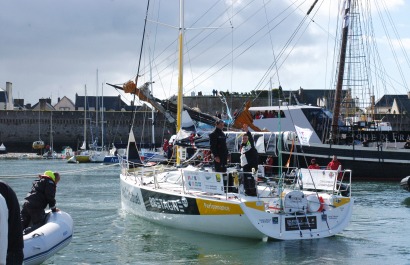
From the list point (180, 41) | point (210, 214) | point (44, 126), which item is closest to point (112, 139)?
point (44, 126)

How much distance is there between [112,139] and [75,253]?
84949 millimetres

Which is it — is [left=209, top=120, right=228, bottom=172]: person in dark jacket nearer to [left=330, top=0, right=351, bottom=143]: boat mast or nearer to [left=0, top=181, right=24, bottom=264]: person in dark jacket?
[left=0, top=181, right=24, bottom=264]: person in dark jacket

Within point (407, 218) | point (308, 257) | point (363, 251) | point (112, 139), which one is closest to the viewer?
point (308, 257)

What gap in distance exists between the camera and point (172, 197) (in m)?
18.2

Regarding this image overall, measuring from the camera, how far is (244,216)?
1638cm

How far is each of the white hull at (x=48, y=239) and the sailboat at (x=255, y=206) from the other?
13.1ft

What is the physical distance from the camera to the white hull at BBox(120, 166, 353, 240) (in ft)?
54.0

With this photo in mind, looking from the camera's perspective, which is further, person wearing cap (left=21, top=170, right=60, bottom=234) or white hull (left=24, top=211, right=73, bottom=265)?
person wearing cap (left=21, top=170, right=60, bottom=234)

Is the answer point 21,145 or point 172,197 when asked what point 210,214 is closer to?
point 172,197

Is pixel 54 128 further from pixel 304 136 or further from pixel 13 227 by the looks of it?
pixel 13 227

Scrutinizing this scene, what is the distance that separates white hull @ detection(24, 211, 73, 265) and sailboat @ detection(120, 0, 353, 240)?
3980 millimetres

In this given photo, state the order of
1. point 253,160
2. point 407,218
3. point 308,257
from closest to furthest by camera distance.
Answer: point 308,257, point 253,160, point 407,218

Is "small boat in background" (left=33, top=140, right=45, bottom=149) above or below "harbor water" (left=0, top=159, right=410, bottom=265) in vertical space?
above

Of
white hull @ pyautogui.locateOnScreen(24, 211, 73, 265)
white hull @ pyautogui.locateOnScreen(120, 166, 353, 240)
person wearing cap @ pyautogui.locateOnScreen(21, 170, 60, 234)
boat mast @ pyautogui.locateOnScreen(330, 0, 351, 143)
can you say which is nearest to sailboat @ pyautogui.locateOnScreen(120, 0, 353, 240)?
white hull @ pyautogui.locateOnScreen(120, 166, 353, 240)
